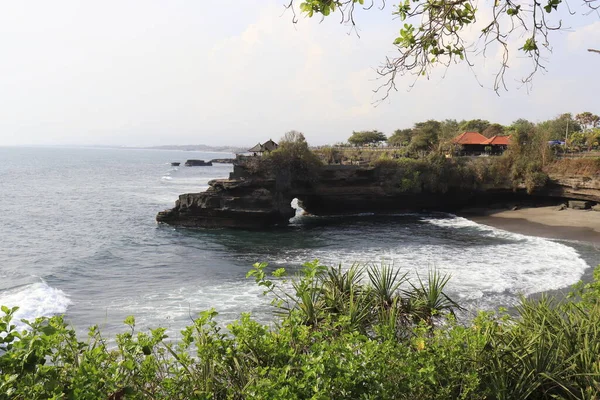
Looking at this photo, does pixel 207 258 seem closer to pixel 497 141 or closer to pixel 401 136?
pixel 497 141

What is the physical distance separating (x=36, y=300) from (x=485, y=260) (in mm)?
18835

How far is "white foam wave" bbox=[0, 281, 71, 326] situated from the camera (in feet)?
48.7

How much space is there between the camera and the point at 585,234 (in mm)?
27016

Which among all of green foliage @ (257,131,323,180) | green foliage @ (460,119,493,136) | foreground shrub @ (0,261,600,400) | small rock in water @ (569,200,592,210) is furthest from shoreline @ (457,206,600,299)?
green foliage @ (460,119,493,136)

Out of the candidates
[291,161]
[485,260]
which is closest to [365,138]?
[291,161]

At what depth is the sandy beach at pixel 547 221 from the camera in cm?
2734

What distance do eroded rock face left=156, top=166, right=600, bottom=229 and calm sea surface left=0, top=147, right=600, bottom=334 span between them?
1.63m

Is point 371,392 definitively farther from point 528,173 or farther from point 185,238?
point 528,173

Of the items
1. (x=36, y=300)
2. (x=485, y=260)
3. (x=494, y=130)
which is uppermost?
(x=494, y=130)

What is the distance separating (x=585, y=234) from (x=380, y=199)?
15532mm

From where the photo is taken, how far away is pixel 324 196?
37.5 m

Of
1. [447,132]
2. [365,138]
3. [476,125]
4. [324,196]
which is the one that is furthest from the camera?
[476,125]

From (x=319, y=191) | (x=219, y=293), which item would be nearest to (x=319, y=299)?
(x=219, y=293)

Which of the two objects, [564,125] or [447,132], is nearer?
[447,132]
